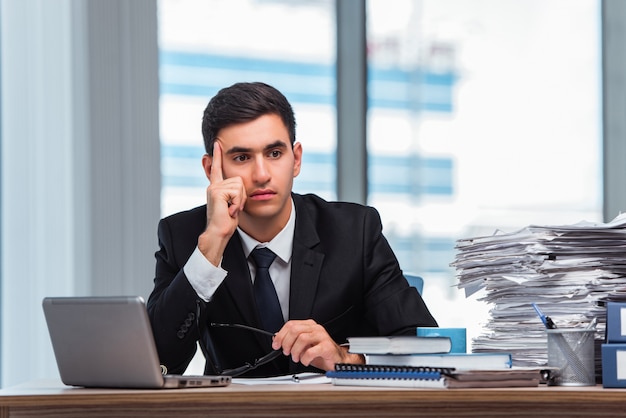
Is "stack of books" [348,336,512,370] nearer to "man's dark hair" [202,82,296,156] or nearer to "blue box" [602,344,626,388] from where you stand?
Result: "blue box" [602,344,626,388]

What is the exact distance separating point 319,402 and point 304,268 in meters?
0.81

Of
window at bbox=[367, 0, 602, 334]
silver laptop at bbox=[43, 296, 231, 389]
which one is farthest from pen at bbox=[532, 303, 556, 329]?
window at bbox=[367, 0, 602, 334]

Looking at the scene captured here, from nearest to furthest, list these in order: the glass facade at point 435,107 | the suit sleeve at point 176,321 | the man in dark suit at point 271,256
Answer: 1. the suit sleeve at point 176,321
2. the man in dark suit at point 271,256
3. the glass facade at point 435,107

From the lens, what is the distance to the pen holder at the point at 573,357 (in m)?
1.47

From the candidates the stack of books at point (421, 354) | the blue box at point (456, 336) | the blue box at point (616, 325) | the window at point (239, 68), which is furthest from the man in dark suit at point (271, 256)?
the window at point (239, 68)

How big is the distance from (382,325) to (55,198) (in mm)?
2001

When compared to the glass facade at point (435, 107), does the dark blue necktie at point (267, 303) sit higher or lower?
lower

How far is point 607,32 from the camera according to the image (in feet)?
14.0

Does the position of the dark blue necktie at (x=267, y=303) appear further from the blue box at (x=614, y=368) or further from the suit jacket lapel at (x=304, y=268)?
the blue box at (x=614, y=368)

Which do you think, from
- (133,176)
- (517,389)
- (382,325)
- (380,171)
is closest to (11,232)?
(133,176)

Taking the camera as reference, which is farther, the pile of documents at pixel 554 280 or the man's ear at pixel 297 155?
the man's ear at pixel 297 155

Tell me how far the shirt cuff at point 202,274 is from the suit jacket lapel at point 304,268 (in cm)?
27

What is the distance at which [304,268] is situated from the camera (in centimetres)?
217

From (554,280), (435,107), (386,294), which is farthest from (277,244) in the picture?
(435,107)
